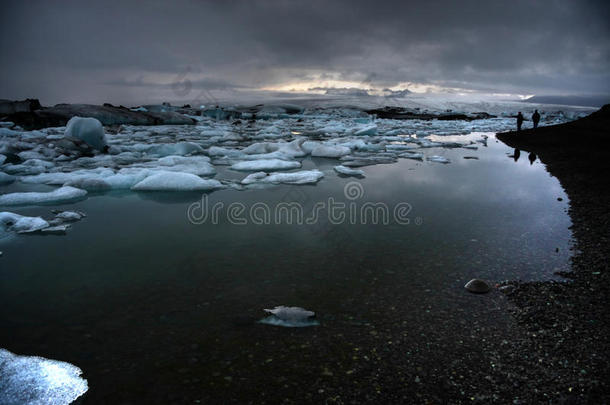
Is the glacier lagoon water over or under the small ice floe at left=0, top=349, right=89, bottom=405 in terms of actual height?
over

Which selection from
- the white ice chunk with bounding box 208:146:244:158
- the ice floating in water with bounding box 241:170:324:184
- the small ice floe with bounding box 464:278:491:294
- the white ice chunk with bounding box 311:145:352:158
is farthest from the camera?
the white ice chunk with bounding box 208:146:244:158

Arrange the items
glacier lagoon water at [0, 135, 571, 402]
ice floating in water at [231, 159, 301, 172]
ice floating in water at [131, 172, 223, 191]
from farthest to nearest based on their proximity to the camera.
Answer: ice floating in water at [231, 159, 301, 172] < ice floating in water at [131, 172, 223, 191] < glacier lagoon water at [0, 135, 571, 402]

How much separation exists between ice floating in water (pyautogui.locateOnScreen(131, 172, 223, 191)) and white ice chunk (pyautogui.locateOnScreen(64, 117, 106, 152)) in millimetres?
6972

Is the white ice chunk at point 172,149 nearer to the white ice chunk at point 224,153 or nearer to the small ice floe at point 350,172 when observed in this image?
the white ice chunk at point 224,153

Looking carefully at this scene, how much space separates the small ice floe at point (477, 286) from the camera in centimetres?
291

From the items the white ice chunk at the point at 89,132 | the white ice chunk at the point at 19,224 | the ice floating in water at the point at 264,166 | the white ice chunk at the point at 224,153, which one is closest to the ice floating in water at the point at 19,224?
the white ice chunk at the point at 19,224

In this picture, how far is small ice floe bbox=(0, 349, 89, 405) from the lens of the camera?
6.00ft

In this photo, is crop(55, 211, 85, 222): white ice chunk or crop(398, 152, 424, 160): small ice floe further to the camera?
crop(398, 152, 424, 160): small ice floe

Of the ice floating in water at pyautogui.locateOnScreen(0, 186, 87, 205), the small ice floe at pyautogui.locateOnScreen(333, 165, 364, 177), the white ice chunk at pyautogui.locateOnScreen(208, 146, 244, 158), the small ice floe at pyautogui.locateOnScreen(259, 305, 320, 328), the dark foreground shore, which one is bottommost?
the small ice floe at pyautogui.locateOnScreen(259, 305, 320, 328)

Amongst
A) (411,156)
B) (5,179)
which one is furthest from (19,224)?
(411,156)

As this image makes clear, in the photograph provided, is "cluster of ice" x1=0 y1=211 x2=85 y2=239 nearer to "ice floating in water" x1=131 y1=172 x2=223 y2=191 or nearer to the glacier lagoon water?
the glacier lagoon water

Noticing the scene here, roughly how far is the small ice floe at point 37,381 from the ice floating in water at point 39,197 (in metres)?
4.50

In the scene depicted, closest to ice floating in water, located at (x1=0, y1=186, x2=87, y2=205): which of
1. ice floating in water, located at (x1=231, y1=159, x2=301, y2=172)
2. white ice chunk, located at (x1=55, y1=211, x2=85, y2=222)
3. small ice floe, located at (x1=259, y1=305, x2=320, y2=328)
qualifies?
white ice chunk, located at (x1=55, y1=211, x2=85, y2=222)

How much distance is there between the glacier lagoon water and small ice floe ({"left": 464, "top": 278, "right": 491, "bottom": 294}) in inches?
3.3
